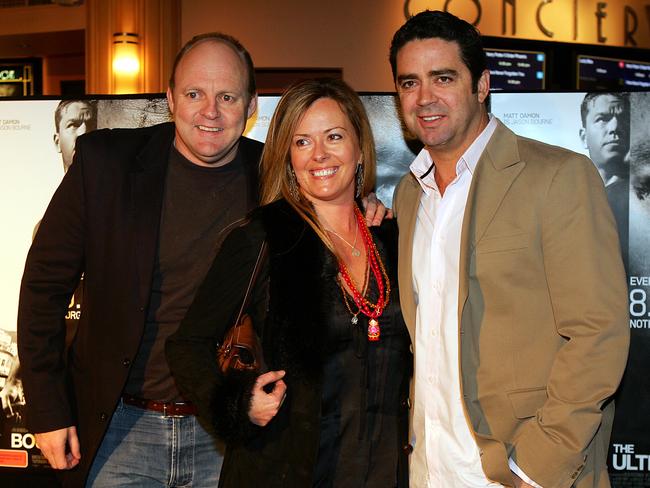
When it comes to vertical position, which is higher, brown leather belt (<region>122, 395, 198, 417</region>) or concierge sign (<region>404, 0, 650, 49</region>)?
concierge sign (<region>404, 0, 650, 49</region>)

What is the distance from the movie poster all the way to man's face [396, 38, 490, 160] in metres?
0.78

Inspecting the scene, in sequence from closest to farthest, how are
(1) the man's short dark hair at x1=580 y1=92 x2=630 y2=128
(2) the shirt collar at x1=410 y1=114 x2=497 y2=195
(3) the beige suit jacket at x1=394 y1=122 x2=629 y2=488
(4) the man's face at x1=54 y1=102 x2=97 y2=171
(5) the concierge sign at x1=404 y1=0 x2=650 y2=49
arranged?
(3) the beige suit jacket at x1=394 y1=122 x2=629 y2=488 → (2) the shirt collar at x1=410 y1=114 x2=497 y2=195 → (1) the man's short dark hair at x1=580 y1=92 x2=630 y2=128 → (4) the man's face at x1=54 y1=102 x2=97 y2=171 → (5) the concierge sign at x1=404 y1=0 x2=650 y2=49

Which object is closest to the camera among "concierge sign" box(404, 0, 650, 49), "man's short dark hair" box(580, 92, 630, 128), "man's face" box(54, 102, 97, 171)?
"man's short dark hair" box(580, 92, 630, 128)

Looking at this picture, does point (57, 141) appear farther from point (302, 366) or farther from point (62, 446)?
point (302, 366)

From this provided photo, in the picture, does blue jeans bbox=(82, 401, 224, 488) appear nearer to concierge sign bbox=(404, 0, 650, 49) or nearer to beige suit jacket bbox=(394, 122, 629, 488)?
beige suit jacket bbox=(394, 122, 629, 488)

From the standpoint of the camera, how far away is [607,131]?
2.84 metres

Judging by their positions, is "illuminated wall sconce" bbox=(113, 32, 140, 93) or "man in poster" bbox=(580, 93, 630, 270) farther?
"illuminated wall sconce" bbox=(113, 32, 140, 93)

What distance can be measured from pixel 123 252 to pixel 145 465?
63 cm

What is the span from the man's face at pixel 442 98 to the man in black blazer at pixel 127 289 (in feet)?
1.86

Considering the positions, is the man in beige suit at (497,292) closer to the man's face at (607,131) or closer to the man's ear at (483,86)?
the man's ear at (483,86)

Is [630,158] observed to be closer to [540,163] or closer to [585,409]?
[540,163]

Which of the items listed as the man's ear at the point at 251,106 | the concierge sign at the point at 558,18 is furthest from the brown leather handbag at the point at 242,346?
the concierge sign at the point at 558,18

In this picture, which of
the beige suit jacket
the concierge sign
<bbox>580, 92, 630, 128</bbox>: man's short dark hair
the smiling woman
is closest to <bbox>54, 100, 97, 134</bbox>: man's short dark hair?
the smiling woman

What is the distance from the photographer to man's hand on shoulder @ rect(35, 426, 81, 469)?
83.3 inches
